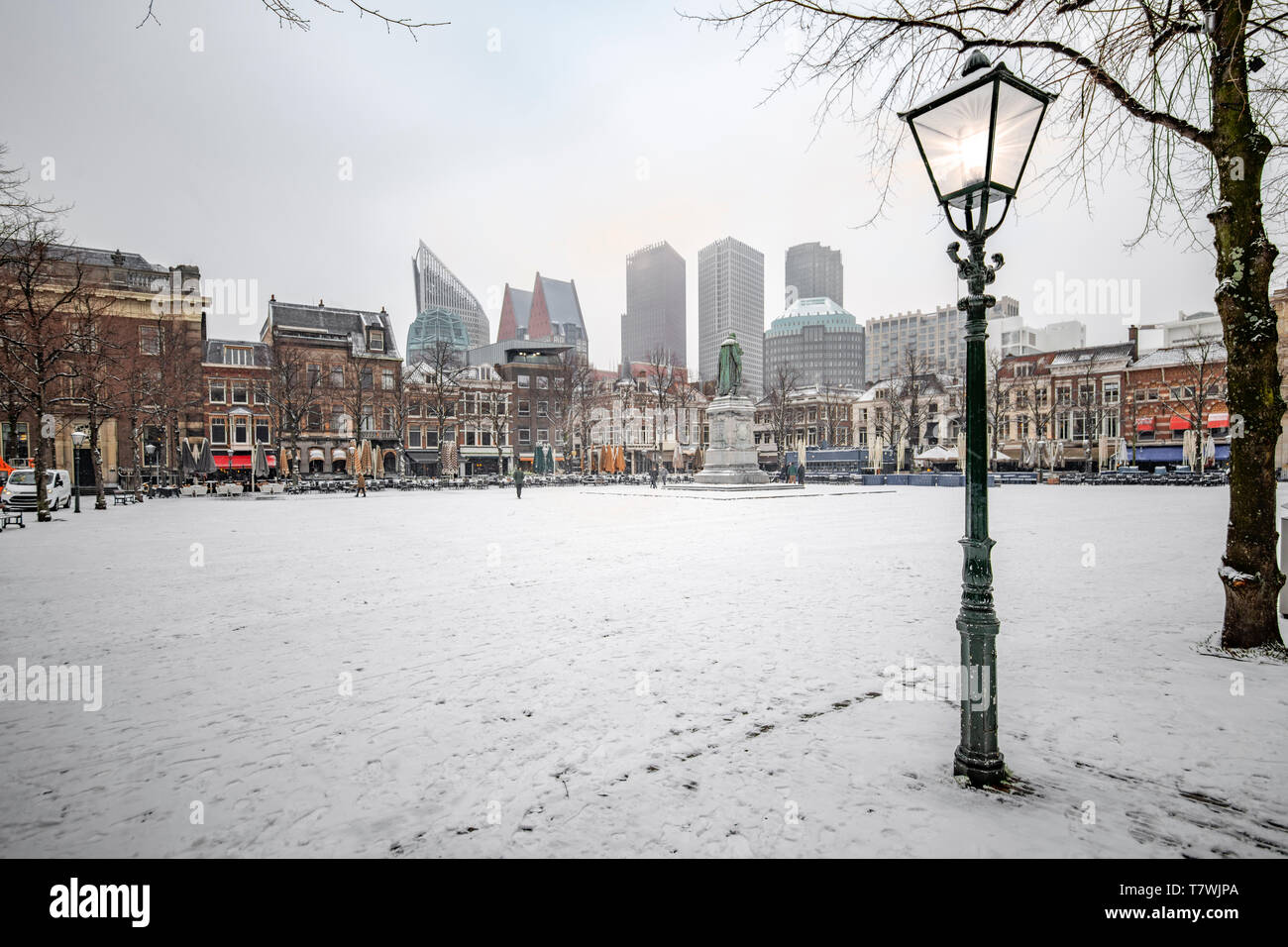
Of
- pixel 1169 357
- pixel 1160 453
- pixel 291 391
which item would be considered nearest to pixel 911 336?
pixel 1169 357

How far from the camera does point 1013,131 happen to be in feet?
10.6

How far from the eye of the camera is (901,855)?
8.89ft

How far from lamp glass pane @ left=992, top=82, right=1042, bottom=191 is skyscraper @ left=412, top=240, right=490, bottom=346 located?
552 feet

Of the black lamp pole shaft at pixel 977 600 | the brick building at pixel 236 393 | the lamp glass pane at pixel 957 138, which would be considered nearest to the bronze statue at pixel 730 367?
the lamp glass pane at pixel 957 138

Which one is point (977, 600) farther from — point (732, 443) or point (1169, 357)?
point (1169, 357)

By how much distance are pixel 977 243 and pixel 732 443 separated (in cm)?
2909

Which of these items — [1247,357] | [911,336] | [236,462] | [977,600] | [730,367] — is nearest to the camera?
[977,600]

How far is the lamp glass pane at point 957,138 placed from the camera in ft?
10.5

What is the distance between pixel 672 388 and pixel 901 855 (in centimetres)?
6518

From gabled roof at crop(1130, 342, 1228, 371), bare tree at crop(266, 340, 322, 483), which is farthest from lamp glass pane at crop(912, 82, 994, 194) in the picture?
gabled roof at crop(1130, 342, 1228, 371)

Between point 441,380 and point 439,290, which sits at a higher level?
point 439,290

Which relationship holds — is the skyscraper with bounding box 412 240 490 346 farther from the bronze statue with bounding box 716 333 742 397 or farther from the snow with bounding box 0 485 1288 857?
the snow with bounding box 0 485 1288 857

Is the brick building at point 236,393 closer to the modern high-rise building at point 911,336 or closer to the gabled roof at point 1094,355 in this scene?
the gabled roof at point 1094,355
